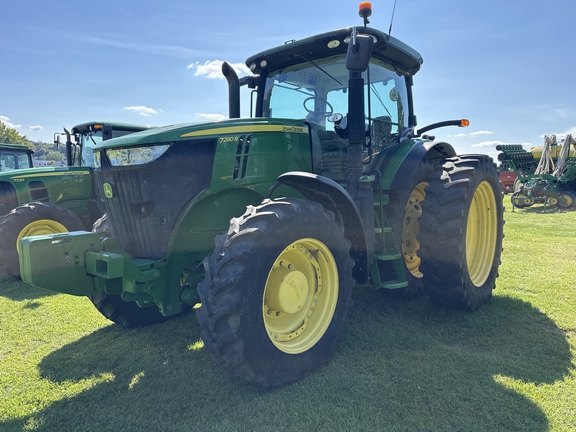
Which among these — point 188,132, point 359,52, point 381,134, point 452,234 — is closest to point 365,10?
point 359,52

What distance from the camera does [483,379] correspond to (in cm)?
295

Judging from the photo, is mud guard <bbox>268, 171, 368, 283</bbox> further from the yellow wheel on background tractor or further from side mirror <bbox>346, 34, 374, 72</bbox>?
the yellow wheel on background tractor

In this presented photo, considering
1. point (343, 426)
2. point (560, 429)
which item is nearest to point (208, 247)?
point (343, 426)

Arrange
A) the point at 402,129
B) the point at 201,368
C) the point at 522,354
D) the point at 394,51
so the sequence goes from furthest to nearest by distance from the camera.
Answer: the point at 402,129 → the point at 394,51 → the point at 522,354 → the point at 201,368

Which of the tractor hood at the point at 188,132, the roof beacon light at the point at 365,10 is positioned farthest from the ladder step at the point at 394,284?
the roof beacon light at the point at 365,10

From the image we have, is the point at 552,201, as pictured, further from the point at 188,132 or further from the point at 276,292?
the point at 188,132

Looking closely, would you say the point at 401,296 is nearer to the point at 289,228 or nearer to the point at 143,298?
the point at 289,228

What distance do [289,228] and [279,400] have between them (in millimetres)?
1115

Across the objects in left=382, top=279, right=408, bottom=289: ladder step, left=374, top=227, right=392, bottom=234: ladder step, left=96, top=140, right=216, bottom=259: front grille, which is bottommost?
left=382, top=279, right=408, bottom=289: ladder step

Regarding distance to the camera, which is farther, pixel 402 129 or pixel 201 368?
pixel 402 129

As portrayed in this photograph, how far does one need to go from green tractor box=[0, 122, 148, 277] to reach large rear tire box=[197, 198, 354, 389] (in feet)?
12.1

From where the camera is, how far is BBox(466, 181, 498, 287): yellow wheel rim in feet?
15.3

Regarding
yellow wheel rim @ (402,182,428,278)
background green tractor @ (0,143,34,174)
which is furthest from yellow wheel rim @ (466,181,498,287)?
background green tractor @ (0,143,34,174)

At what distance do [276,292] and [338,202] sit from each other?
900 millimetres
